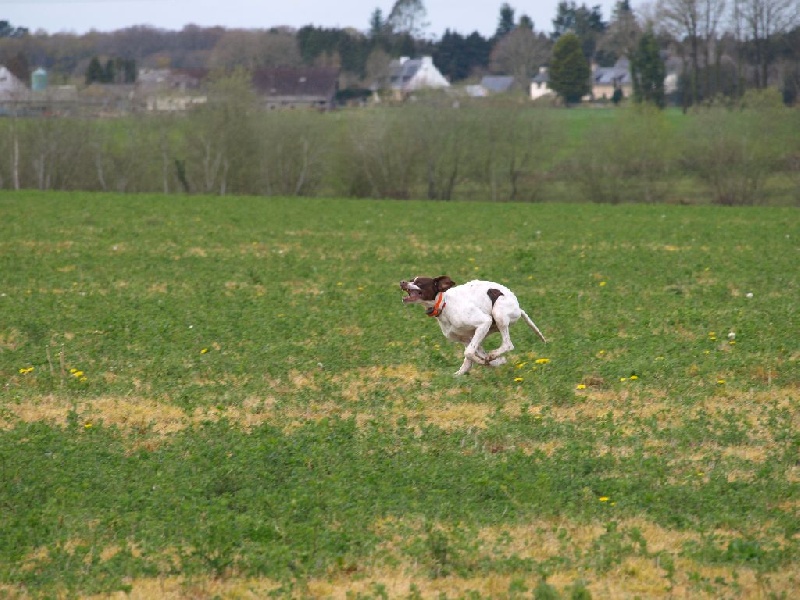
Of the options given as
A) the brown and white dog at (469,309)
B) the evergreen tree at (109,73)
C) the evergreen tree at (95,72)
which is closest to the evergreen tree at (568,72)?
the evergreen tree at (109,73)

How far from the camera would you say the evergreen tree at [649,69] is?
76000mm

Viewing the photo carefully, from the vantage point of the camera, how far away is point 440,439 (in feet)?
25.2

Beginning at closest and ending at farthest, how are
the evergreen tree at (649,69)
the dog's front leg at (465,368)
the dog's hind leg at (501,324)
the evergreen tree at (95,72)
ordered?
the dog's hind leg at (501,324)
the dog's front leg at (465,368)
the evergreen tree at (649,69)
the evergreen tree at (95,72)

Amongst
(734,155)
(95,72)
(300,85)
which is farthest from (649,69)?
(95,72)

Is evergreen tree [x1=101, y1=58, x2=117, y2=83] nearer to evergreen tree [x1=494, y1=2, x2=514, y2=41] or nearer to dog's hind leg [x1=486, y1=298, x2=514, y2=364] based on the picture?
evergreen tree [x1=494, y1=2, x2=514, y2=41]

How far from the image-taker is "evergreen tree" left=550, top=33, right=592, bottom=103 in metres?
92.4

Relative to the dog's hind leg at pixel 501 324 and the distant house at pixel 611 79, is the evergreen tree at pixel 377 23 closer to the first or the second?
the distant house at pixel 611 79

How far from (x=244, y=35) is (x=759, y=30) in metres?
74.8

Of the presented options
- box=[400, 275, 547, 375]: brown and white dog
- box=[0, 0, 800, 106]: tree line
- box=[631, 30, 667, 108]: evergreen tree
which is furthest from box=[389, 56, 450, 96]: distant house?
box=[400, 275, 547, 375]: brown and white dog

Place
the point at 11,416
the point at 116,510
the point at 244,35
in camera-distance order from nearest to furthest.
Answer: the point at 116,510 → the point at 11,416 → the point at 244,35

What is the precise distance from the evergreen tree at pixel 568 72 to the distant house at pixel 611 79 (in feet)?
38.3

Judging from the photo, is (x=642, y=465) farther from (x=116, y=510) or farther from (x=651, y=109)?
(x=651, y=109)

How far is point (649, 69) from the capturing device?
76.6 meters

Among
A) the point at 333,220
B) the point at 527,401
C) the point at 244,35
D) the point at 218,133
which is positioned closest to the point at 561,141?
the point at 218,133
